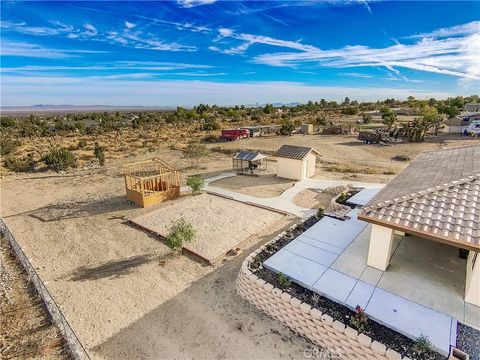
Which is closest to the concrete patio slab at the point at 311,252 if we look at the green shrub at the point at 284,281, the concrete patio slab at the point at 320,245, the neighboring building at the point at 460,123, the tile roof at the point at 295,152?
the concrete patio slab at the point at 320,245

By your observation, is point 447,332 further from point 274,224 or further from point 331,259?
point 274,224

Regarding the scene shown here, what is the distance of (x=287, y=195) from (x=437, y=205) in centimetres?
1067

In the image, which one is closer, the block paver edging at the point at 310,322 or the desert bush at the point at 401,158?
the block paver edging at the point at 310,322

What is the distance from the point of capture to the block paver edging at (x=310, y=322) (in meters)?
6.46

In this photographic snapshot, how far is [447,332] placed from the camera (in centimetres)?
676

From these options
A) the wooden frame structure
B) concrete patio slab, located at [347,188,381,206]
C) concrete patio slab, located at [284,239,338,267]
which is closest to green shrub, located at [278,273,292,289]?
concrete patio slab, located at [284,239,338,267]

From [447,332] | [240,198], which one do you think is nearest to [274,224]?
[240,198]

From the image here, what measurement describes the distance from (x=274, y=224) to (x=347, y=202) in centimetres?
471

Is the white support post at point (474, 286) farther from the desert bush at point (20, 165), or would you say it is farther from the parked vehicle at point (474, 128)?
the parked vehicle at point (474, 128)

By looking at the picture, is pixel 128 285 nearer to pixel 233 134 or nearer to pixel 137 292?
pixel 137 292

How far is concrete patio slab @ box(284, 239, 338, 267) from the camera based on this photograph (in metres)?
9.88

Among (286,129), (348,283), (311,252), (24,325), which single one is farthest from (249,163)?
(286,129)

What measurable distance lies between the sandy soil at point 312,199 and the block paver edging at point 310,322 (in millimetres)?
8229

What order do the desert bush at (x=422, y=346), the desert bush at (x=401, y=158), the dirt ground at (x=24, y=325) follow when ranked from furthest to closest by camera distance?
the desert bush at (x=401, y=158), the dirt ground at (x=24, y=325), the desert bush at (x=422, y=346)
